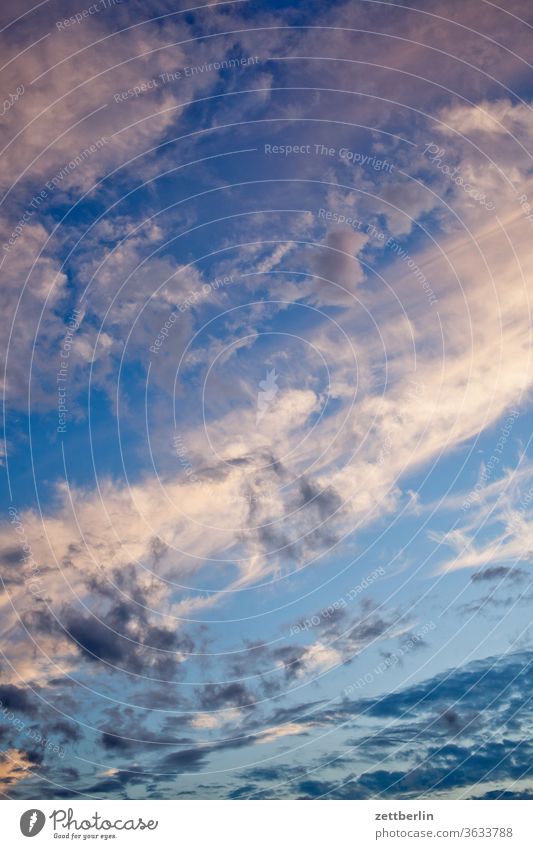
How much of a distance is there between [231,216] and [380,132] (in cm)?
1123

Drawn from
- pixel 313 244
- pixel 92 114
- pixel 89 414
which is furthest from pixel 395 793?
pixel 92 114

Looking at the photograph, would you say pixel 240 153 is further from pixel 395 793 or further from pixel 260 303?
pixel 395 793

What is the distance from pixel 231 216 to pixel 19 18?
17.3 meters

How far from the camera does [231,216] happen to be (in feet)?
166
